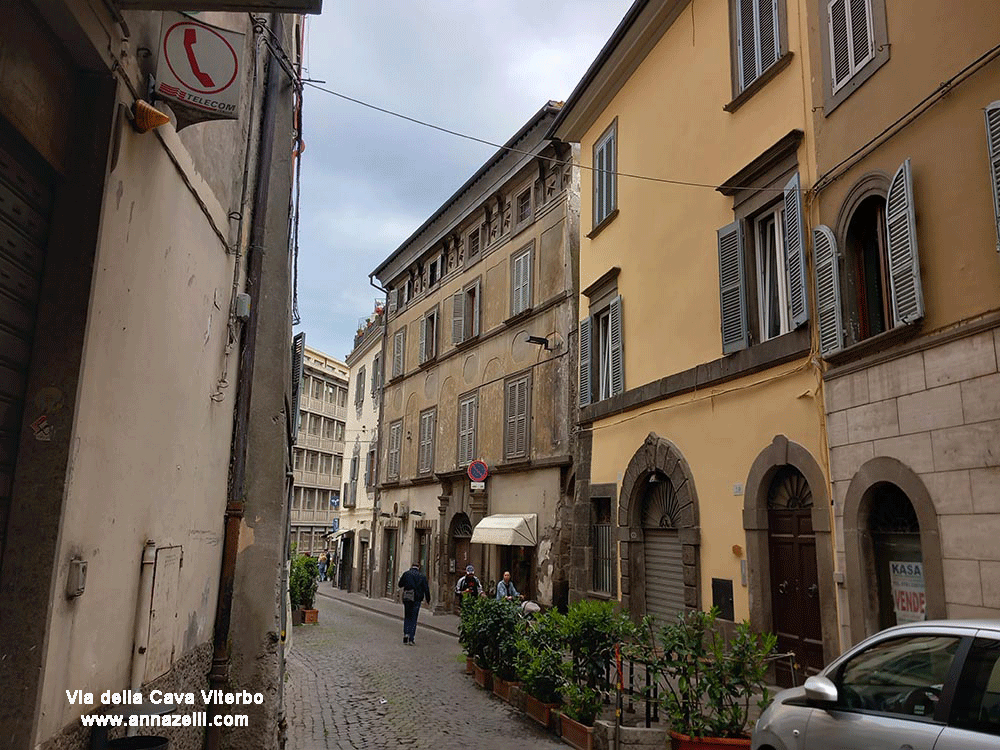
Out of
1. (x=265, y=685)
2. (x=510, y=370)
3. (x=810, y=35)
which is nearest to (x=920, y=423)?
(x=810, y=35)

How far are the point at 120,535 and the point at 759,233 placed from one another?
8990mm

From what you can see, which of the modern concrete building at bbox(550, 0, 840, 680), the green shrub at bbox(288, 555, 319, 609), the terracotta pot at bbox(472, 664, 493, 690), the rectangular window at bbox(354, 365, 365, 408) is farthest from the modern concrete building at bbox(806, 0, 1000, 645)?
the rectangular window at bbox(354, 365, 365, 408)

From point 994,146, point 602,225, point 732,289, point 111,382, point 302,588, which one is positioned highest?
point 602,225

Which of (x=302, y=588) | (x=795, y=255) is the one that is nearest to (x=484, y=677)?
(x=795, y=255)

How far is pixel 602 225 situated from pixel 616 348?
2591 millimetres

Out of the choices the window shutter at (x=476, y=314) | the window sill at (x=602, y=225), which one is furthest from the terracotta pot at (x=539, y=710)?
the window shutter at (x=476, y=314)

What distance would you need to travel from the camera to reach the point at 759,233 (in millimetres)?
10656

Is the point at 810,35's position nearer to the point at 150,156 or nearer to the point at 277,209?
the point at 277,209

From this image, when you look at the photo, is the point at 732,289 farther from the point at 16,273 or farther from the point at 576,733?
the point at 16,273

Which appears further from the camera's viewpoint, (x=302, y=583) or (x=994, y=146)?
(x=302, y=583)

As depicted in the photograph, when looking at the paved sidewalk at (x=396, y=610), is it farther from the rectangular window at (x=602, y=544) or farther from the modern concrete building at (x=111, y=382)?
the modern concrete building at (x=111, y=382)

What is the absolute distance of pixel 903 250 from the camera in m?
7.50

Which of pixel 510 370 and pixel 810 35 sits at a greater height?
pixel 810 35

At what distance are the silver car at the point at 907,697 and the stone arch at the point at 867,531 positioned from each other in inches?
113
